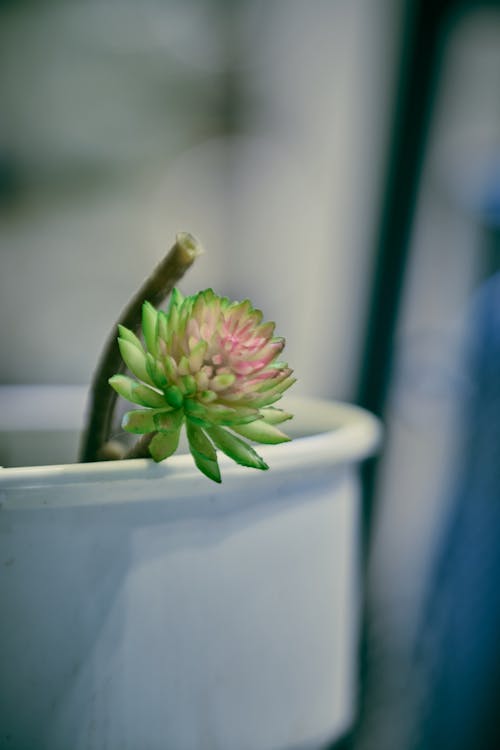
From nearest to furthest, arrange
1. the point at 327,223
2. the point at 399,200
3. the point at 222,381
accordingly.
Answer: the point at 222,381 → the point at 399,200 → the point at 327,223

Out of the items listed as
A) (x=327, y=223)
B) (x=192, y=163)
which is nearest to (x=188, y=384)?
(x=327, y=223)

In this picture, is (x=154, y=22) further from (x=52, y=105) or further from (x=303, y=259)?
(x=303, y=259)

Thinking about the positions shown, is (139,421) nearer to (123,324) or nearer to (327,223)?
(123,324)

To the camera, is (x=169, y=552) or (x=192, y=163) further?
(x=192, y=163)

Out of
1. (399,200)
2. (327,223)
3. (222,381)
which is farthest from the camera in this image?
(327,223)

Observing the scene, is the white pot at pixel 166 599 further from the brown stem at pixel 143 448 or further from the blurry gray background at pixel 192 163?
the blurry gray background at pixel 192 163

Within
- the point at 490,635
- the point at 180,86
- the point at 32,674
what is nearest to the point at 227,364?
the point at 32,674

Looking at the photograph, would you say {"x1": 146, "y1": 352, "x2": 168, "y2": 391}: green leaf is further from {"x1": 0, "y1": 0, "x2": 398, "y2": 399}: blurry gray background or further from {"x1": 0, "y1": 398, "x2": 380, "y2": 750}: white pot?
{"x1": 0, "y1": 0, "x2": 398, "y2": 399}: blurry gray background
